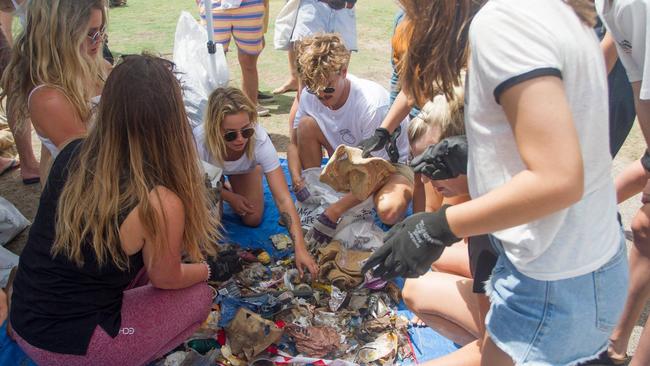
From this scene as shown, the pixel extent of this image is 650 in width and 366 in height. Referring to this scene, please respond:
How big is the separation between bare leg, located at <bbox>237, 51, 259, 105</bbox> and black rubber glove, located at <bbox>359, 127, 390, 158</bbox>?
1.92m

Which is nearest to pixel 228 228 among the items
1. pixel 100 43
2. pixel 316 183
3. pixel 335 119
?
pixel 316 183

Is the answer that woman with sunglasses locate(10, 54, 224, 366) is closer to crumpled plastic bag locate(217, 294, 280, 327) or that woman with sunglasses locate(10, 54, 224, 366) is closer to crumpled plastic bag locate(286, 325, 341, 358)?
crumpled plastic bag locate(217, 294, 280, 327)

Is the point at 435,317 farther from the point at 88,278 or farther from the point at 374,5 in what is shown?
the point at 374,5

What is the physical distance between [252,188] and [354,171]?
0.69 m

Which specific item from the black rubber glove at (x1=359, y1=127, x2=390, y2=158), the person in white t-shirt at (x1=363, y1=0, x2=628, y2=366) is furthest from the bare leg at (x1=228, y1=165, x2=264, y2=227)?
the person in white t-shirt at (x1=363, y1=0, x2=628, y2=366)

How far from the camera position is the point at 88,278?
6.01 feet

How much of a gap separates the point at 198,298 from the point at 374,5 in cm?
792

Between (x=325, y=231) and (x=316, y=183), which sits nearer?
(x=325, y=231)

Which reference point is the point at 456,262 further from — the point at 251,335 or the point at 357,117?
the point at 357,117

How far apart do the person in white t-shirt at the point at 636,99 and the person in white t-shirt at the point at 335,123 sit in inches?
45.5

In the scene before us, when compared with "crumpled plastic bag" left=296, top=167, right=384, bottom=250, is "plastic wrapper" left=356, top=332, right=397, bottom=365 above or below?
below

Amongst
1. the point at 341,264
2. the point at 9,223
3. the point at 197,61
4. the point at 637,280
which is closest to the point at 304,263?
the point at 341,264

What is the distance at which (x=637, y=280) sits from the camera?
1973mm

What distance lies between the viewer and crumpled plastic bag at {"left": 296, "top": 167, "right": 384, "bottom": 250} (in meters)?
2.76
